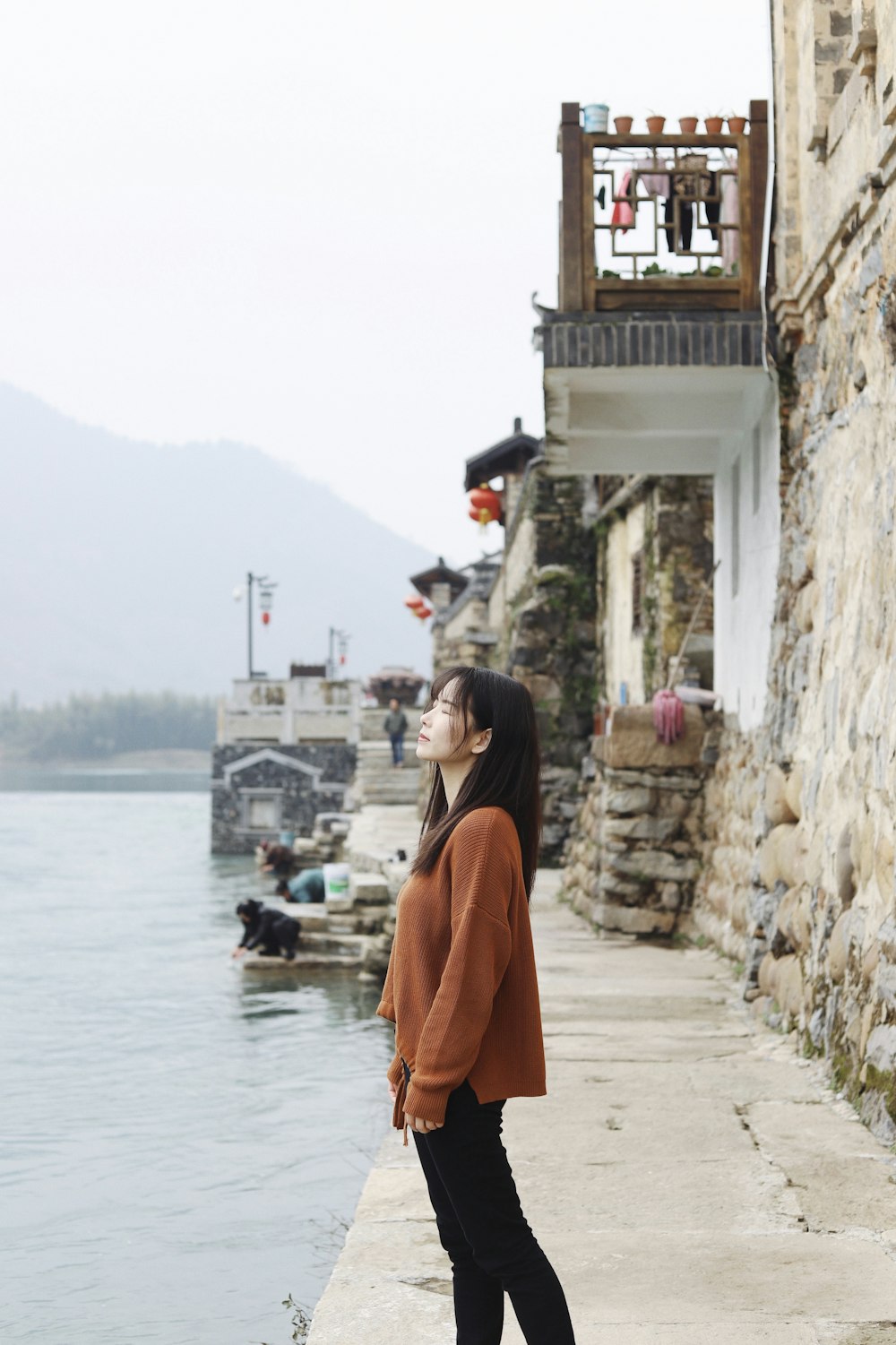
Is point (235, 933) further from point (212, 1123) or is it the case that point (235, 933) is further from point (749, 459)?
point (749, 459)

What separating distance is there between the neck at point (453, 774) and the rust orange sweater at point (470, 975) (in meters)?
0.15

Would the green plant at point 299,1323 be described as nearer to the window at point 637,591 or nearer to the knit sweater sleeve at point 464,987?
the knit sweater sleeve at point 464,987

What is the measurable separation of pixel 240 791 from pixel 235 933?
19883mm

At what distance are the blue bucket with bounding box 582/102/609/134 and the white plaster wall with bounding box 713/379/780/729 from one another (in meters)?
1.80

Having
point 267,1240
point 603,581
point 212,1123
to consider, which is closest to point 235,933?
point 603,581

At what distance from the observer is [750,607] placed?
9.58m

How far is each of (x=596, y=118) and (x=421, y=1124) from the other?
7.08 meters

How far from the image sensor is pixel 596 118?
8523 millimetres

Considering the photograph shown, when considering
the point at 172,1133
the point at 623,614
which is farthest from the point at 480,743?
the point at 623,614

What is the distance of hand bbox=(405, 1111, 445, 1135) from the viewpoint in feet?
9.27

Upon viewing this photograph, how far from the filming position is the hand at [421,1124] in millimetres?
2824

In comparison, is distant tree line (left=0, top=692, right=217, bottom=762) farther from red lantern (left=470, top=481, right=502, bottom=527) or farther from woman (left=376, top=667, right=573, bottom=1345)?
woman (left=376, top=667, right=573, bottom=1345)

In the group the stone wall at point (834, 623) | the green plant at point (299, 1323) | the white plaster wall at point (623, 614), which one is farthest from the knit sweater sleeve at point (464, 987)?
the white plaster wall at point (623, 614)

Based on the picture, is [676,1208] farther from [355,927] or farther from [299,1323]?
[355,927]
